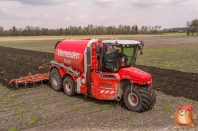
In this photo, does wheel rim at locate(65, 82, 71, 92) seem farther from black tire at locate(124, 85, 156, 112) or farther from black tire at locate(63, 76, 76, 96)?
black tire at locate(124, 85, 156, 112)

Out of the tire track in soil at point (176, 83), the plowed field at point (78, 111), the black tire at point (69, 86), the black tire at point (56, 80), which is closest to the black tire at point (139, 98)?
the plowed field at point (78, 111)

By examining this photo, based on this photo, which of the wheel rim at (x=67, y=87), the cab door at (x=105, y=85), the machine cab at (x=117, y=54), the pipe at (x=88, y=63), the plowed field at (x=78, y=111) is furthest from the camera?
the wheel rim at (x=67, y=87)

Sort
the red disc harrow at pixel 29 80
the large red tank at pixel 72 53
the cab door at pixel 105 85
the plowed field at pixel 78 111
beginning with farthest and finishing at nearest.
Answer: the red disc harrow at pixel 29 80 → the large red tank at pixel 72 53 → the cab door at pixel 105 85 → the plowed field at pixel 78 111

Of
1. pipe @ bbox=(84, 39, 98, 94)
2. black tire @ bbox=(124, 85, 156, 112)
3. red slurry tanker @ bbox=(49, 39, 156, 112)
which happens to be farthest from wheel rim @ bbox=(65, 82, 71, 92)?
black tire @ bbox=(124, 85, 156, 112)

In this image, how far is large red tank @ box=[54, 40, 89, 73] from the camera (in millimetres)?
9344

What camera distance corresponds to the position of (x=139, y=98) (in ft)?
25.6

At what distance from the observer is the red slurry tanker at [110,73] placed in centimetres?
795

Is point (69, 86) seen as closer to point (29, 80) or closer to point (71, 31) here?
point (29, 80)

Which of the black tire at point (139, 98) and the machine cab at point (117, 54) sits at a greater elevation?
the machine cab at point (117, 54)

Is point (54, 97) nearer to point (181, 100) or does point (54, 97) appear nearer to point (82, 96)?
point (82, 96)

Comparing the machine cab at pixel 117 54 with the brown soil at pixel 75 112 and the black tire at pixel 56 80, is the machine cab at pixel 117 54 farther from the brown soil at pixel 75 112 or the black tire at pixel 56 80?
the black tire at pixel 56 80

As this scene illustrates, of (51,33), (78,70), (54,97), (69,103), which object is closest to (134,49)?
(78,70)

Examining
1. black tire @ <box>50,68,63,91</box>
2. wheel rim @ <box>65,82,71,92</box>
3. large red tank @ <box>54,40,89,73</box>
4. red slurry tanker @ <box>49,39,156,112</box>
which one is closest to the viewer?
red slurry tanker @ <box>49,39,156,112</box>

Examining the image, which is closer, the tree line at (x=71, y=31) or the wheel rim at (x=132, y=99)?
the wheel rim at (x=132, y=99)
